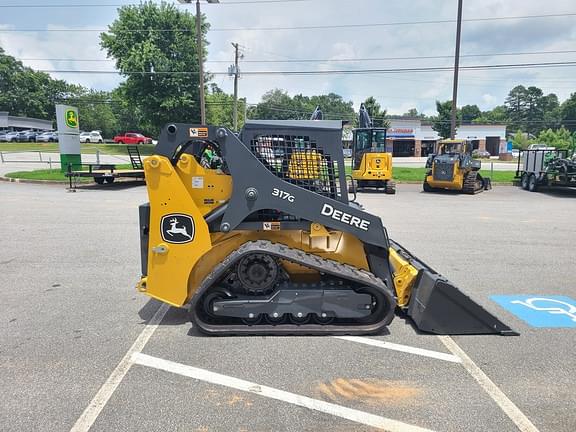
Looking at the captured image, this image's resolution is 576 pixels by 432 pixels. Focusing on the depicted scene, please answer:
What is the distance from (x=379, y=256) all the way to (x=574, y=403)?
2.00 metres

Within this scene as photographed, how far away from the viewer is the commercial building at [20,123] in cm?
6581

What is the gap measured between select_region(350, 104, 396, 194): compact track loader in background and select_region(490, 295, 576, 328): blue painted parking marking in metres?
12.5

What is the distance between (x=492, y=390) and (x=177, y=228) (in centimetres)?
310

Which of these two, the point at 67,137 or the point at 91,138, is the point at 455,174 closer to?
the point at 67,137

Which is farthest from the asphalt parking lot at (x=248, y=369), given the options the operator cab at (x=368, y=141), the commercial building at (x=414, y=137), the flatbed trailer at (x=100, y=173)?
the commercial building at (x=414, y=137)

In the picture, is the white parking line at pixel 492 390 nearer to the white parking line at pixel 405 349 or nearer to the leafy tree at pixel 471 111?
the white parking line at pixel 405 349

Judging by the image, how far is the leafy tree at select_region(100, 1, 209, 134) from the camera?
41.1 metres

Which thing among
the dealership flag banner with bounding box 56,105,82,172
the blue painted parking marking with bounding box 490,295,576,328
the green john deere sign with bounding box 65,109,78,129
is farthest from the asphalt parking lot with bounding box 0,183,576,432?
the green john deere sign with bounding box 65,109,78,129

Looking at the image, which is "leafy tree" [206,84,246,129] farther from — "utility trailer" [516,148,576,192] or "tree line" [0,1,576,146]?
"utility trailer" [516,148,576,192]

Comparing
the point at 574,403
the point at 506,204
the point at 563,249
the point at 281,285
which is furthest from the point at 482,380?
the point at 506,204

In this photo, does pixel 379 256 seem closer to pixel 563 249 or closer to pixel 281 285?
pixel 281 285

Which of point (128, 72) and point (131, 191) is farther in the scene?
point (128, 72)

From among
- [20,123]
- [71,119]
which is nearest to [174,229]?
[71,119]

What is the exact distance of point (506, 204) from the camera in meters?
14.8
